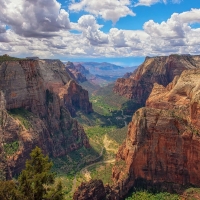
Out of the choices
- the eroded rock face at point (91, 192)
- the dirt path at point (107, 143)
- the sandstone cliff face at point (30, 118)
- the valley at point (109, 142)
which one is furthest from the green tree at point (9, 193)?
the dirt path at point (107, 143)

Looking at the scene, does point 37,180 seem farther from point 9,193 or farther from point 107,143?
point 107,143

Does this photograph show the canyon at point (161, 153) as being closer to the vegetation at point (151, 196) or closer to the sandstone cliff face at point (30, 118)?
the vegetation at point (151, 196)

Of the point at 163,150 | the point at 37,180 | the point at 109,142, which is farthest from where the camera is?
the point at 109,142

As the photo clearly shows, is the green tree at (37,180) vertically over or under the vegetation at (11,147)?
over

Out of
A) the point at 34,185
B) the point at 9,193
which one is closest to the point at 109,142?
the point at 34,185

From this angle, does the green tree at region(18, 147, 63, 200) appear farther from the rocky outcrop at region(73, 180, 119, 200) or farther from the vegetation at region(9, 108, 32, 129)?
the vegetation at region(9, 108, 32, 129)

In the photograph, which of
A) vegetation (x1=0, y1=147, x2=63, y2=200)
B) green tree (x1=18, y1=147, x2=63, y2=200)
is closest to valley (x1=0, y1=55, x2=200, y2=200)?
green tree (x1=18, y1=147, x2=63, y2=200)

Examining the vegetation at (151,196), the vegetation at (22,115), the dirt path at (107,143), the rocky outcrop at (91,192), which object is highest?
the vegetation at (22,115)
